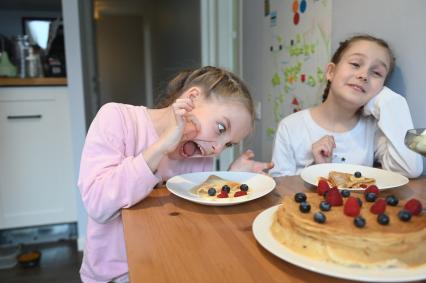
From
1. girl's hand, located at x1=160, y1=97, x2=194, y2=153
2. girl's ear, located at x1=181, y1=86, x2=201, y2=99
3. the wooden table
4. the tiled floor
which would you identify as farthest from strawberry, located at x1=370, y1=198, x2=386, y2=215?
the tiled floor

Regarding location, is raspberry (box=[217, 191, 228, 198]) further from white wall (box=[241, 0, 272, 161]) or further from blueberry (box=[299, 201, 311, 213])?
white wall (box=[241, 0, 272, 161])

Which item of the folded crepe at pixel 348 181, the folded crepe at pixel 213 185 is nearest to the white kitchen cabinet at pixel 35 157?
the folded crepe at pixel 213 185

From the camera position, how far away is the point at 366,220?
0.56 meters

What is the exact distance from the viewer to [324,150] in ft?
4.02

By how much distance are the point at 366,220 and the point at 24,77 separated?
2.28 m

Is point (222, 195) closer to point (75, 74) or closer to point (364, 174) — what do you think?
point (364, 174)

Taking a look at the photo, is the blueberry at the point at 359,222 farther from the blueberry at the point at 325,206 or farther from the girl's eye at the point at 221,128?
the girl's eye at the point at 221,128

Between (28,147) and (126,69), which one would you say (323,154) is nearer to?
(28,147)

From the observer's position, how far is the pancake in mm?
502

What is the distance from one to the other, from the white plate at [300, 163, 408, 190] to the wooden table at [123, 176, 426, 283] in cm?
6

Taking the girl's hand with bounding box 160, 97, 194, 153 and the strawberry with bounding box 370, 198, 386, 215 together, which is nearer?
the strawberry with bounding box 370, 198, 386, 215

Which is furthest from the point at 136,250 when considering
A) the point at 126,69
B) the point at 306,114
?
the point at 126,69

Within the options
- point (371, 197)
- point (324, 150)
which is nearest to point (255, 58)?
point (324, 150)

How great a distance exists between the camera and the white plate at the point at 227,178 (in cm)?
78
